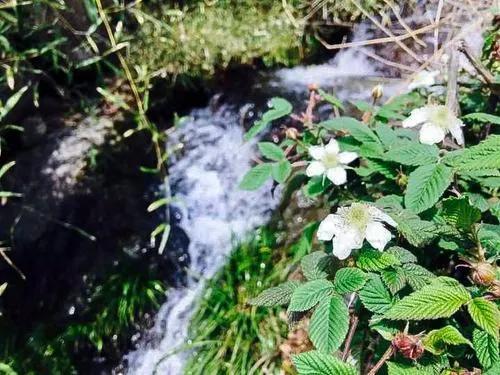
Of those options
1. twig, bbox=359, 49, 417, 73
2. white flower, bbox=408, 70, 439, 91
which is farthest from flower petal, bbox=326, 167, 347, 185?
twig, bbox=359, 49, 417, 73

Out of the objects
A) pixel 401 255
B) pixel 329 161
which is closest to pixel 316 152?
pixel 329 161

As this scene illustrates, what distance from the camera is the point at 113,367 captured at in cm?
204

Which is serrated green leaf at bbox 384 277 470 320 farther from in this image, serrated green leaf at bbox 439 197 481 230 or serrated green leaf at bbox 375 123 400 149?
serrated green leaf at bbox 375 123 400 149

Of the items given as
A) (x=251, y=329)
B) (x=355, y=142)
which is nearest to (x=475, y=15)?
(x=355, y=142)

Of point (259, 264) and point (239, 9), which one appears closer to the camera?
point (259, 264)

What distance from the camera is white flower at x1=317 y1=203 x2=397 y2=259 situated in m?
0.98

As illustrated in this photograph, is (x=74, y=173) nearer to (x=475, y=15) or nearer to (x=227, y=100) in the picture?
(x=227, y=100)

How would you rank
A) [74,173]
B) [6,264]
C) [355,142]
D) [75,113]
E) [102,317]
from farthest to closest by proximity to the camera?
[75,113]
[74,173]
[6,264]
[102,317]
[355,142]

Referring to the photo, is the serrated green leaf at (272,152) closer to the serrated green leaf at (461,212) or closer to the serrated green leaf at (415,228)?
the serrated green leaf at (415,228)

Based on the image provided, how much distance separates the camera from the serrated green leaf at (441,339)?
90cm

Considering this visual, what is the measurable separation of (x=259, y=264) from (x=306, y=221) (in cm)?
24

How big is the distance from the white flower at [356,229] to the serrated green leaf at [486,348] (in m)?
0.22

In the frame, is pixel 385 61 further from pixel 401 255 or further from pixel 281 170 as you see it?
pixel 401 255

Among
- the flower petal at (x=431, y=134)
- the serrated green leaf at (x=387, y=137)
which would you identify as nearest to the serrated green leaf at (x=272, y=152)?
the serrated green leaf at (x=387, y=137)
